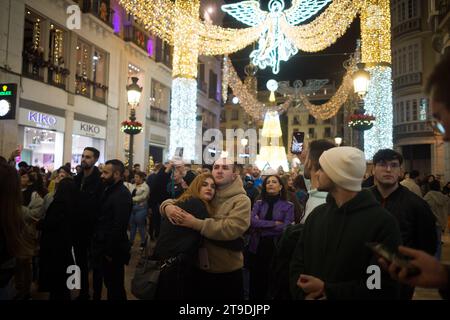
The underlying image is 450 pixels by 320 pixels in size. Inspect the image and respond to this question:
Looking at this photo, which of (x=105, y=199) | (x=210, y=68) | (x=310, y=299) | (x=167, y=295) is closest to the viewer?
(x=310, y=299)

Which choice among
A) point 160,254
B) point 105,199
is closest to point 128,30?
point 105,199

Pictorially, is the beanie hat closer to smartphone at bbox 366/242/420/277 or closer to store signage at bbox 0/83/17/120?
smartphone at bbox 366/242/420/277

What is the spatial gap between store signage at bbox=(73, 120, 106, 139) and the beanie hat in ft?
56.8

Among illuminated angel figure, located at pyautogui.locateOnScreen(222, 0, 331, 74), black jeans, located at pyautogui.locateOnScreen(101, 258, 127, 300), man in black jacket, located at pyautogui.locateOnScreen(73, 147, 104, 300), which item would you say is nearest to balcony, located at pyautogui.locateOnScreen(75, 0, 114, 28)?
illuminated angel figure, located at pyautogui.locateOnScreen(222, 0, 331, 74)

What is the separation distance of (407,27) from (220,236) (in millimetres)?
32272

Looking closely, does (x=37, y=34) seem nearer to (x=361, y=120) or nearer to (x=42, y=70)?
(x=42, y=70)

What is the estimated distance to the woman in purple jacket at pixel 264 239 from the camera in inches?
222

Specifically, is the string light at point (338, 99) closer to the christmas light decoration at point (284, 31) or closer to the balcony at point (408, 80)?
the christmas light decoration at point (284, 31)

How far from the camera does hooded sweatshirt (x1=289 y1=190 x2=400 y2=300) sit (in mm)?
2281

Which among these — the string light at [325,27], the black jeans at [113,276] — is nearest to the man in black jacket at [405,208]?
the black jeans at [113,276]

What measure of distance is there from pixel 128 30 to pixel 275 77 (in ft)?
36.6

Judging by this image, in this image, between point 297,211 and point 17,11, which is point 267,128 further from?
point 297,211

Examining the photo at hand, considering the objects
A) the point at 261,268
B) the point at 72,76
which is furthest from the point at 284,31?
the point at 72,76
